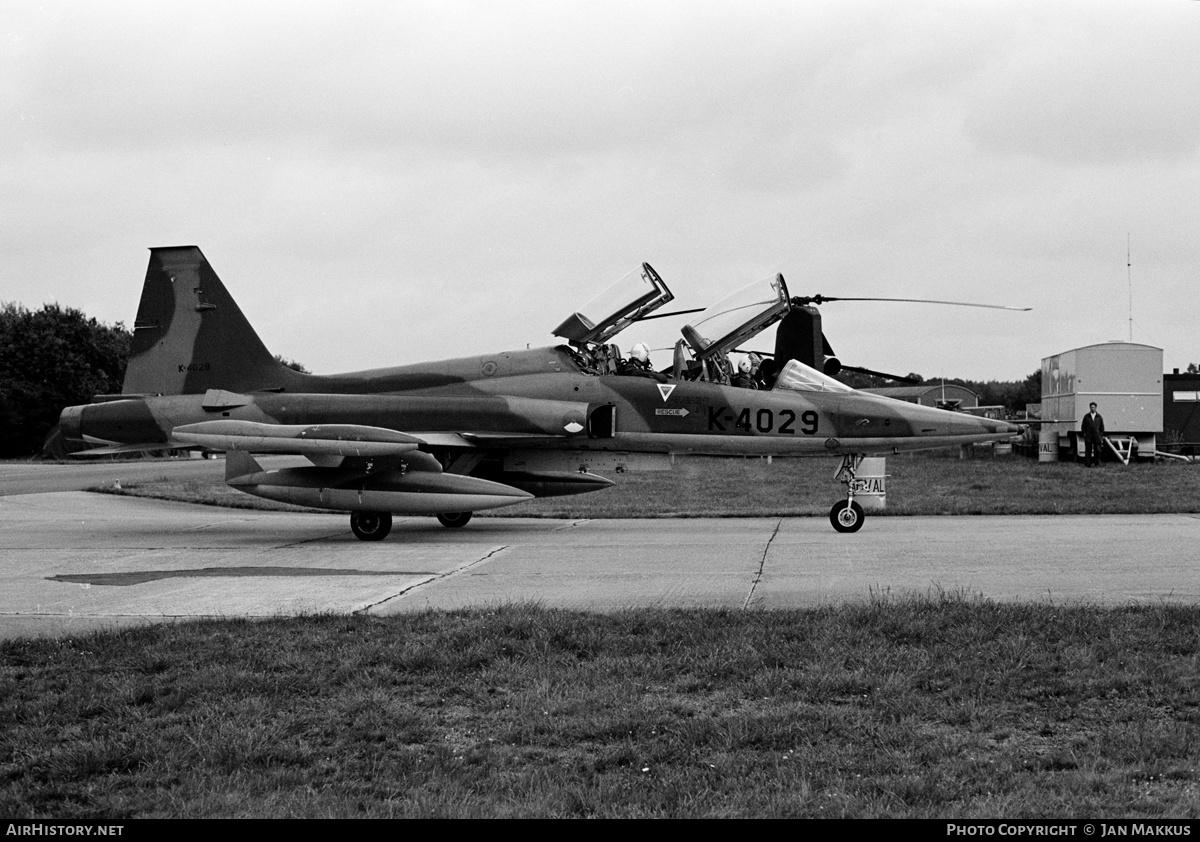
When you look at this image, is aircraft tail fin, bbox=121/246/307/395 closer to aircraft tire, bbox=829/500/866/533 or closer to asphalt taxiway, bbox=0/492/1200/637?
asphalt taxiway, bbox=0/492/1200/637

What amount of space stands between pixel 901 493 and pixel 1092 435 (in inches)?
422

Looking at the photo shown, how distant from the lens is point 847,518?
13.5 meters

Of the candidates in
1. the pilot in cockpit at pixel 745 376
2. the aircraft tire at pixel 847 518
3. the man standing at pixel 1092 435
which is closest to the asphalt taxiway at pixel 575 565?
the aircraft tire at pixel 847 518

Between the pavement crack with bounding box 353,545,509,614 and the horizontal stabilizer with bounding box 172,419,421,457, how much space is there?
2.20m

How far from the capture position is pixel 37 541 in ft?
44.2

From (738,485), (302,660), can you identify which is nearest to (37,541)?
(302,660)

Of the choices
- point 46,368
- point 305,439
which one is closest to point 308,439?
point 305,439

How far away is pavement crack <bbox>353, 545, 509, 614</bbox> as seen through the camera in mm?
8398

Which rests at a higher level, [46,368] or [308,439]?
[46,368]

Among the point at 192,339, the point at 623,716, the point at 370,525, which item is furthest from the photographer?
the point at 192,339

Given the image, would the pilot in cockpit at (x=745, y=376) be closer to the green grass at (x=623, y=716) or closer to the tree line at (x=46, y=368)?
the green grass at (x=623, y=716)

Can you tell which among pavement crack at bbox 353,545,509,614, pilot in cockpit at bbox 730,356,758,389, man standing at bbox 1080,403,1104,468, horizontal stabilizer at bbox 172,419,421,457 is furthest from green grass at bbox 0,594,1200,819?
man standing at bbox 1080,403,1104,468

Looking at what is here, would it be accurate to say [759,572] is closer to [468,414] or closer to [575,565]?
[575,565]

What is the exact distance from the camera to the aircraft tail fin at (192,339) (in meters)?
16.3
